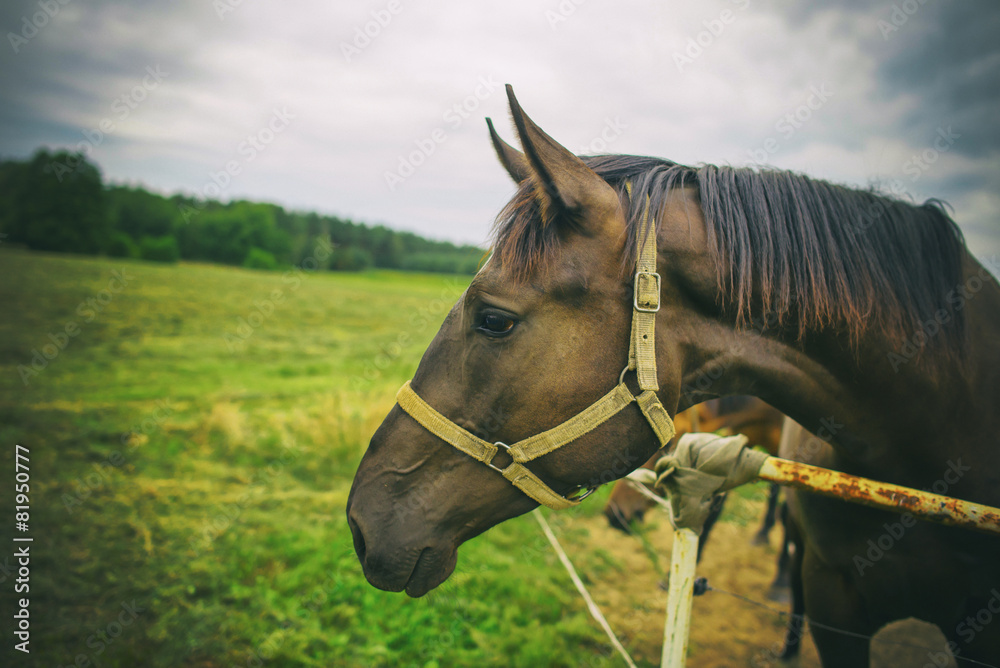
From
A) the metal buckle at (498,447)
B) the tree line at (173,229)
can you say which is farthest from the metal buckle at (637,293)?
the tree line at (173,229)

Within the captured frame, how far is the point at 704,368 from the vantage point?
161 cm

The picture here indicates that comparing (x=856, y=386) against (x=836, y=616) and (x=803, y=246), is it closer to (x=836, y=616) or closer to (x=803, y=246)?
(x=803, y=246)

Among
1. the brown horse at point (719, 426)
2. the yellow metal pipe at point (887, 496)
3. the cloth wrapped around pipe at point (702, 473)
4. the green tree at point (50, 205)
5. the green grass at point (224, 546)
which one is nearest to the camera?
the yellow metal pipe at point (887, 496)

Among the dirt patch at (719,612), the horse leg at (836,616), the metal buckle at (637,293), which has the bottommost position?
the dirt patch at (719,612)

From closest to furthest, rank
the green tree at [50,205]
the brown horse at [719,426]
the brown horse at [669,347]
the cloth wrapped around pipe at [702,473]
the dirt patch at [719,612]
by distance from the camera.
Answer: the brown horse at [669,347], the cloth wrapped around pipe at [702,473], the dirt patch at [719,612], the brown horse at [719,426], the green tree at [50,205]

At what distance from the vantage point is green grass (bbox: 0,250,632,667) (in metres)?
3.31

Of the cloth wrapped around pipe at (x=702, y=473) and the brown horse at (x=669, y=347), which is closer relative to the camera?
the brown horse at (x=669, y=347)

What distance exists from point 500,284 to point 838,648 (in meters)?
2.62

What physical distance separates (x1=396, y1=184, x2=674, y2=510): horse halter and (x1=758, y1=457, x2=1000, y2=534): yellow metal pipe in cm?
53

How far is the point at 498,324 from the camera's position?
4.95 ft

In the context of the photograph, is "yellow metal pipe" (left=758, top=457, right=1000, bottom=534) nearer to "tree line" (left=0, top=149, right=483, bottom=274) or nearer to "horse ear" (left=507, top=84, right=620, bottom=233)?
"horse ear" (left=507, top=84, right=620, bottom=233)

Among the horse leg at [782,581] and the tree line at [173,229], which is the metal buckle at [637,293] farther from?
the tree line at [173,229]

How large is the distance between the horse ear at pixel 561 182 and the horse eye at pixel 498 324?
37 cm

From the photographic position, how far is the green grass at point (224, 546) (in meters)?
3.31
